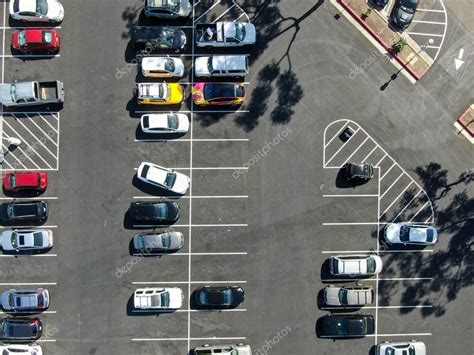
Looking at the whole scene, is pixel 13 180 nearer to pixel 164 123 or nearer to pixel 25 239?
pixel 25 239

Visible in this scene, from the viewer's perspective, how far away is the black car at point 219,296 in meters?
40.2

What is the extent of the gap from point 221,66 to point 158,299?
780 inches

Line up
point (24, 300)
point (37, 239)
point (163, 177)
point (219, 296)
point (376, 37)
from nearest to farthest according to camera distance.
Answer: point (24, 300) < point (219, 296) < point (37, 239) < point (163, 177) < point (376, 37)

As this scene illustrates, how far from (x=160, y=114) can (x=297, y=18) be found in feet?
47.5

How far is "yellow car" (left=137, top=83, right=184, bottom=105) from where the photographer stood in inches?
1586

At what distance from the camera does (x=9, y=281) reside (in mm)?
41188

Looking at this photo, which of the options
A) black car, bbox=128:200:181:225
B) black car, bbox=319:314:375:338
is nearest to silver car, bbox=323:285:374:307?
black car, bbox=319:314:375:338

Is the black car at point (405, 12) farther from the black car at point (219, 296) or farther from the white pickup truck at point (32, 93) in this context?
the white pickup truck at point (32, 93)

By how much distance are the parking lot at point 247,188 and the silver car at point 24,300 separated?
3.37 ft

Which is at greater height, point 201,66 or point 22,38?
point 22,38

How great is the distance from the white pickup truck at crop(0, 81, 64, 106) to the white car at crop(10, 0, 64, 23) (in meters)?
5.45

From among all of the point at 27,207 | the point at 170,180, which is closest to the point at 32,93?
the point at 27,207

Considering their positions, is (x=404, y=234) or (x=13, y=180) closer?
(x=13, y=180)

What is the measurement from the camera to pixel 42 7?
1606 inches
